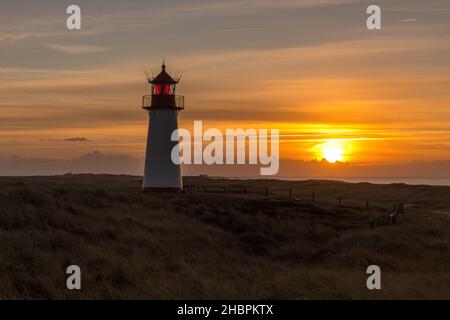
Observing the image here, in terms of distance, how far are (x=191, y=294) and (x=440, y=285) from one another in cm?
762

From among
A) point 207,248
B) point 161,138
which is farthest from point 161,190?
point 207,248

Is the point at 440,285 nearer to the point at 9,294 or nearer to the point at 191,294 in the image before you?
the point at 191,294

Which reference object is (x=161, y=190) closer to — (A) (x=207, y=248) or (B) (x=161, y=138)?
(B) (x=161, y=138)

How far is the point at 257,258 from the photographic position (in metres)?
24.0

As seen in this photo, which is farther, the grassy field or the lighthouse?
the lighthouse

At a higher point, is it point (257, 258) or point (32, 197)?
point (32, 197)

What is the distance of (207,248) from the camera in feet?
78.1

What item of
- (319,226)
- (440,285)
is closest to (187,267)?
(440,285)

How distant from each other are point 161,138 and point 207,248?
2096cm

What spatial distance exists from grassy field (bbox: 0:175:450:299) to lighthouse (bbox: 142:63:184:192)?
8.84ft

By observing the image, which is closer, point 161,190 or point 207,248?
point 207,248

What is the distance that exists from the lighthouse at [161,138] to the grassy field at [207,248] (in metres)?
2.69

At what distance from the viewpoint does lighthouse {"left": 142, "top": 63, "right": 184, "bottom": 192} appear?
4359cm
